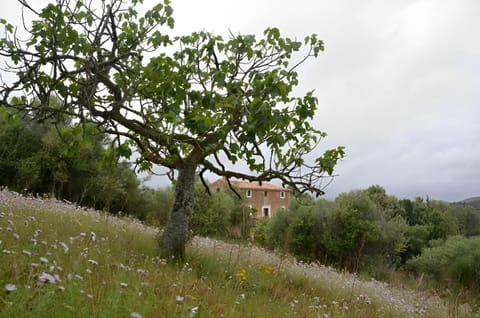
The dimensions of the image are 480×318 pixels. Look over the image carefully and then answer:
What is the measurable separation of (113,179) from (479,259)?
22402 mm

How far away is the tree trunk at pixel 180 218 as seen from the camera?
6.46 m

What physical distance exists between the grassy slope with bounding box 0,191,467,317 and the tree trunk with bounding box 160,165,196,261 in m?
0.29

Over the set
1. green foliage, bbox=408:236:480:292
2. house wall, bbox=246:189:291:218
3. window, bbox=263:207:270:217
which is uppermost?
house wall, bbox=246:189:291:218

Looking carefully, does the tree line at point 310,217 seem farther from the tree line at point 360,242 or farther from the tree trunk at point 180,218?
the tree trunk at point 180,218

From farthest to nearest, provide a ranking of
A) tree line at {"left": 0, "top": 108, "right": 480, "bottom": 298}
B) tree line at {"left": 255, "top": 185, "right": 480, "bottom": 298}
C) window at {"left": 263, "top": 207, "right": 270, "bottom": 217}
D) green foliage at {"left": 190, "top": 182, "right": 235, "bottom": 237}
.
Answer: window at {"left": 263, "top": 207, "right": 270, "bottom": 217} → green foliage at {"left": 190, "top": 182, "right": 235, "bottom": 237} → tree line at {"left": 0, "top": 108, "right": 480, "bottom": 298} → tree line at {"left": 255, "top": 185, "right": 480, "bottom": 298}

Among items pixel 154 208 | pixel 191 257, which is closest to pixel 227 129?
pixel 191 257

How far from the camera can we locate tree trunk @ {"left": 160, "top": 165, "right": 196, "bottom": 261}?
21.2 feet

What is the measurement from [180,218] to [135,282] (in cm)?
330

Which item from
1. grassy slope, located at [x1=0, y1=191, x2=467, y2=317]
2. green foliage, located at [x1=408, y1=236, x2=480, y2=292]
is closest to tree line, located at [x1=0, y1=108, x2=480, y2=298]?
green foliage, located at [x1=408, y1=236, x2=480, y2=292]

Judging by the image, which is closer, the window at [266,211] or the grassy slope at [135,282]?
the grassy slope at [135,282]

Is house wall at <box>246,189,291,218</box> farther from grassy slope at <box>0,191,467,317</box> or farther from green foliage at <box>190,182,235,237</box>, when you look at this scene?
grassy slope at <box>0,191,467,317</box>

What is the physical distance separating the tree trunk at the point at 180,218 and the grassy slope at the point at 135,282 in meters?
0.29

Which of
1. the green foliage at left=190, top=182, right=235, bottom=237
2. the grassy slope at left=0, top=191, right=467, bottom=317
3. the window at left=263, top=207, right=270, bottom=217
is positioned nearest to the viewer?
the grassy slope at left=0, top=191, right=467, bottom=317

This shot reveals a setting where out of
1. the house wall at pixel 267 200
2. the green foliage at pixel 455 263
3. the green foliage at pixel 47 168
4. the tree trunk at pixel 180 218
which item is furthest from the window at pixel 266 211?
the tree trunk at pixel 180 218
